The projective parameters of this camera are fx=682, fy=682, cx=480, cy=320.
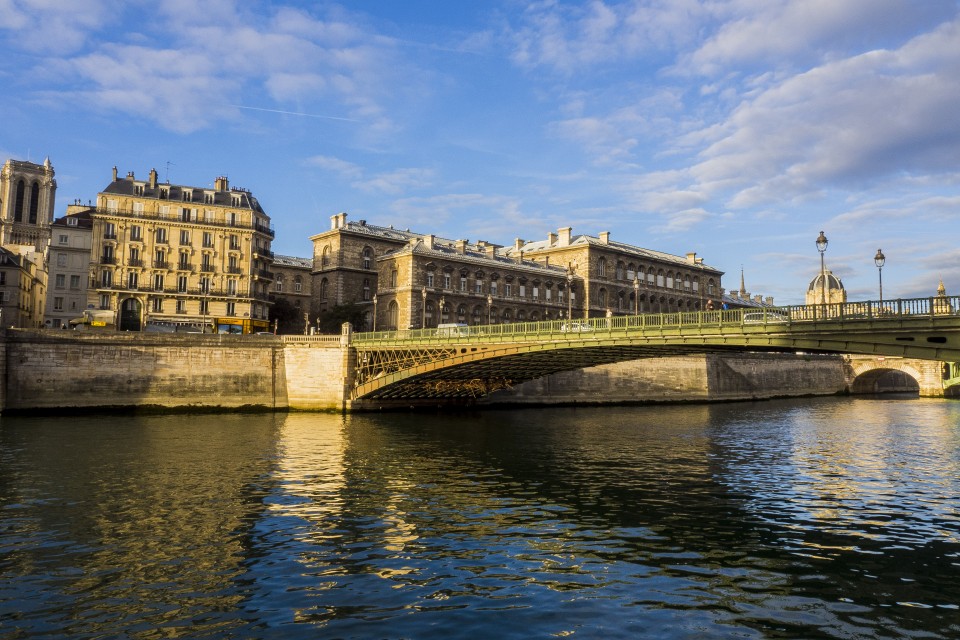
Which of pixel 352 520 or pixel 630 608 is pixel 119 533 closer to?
pixel 352 520

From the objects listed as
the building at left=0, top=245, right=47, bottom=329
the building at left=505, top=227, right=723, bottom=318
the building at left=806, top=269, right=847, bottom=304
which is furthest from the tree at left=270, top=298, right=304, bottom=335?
the building at left=806, top=269, right=847, bottom=304

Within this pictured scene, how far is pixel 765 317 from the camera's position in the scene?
32438mm

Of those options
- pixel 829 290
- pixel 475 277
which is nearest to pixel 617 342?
pixel 475 277

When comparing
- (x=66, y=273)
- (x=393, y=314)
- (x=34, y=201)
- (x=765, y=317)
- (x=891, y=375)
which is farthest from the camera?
(x=34, y=201)

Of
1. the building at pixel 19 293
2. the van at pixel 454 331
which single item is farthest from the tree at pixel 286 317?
the van at pixel 454 331

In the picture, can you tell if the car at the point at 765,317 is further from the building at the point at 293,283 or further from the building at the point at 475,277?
the building at the point at 293,283

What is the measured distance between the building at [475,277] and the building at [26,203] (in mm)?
67243

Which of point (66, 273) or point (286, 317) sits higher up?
point (66, 273)

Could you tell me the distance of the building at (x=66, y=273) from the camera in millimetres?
87250

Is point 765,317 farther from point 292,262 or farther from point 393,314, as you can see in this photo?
point 292,262

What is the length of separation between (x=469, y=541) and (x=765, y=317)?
20.8m

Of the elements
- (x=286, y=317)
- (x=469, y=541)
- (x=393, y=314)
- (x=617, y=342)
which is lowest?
(x=469, y=541)

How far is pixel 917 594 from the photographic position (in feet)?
47.0

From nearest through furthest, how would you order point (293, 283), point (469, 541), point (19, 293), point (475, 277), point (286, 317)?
1. point (469, 541)
2. point (19, 293)
3. point (475, 277)
4. point (286, 317)
5. point (293, 283)
